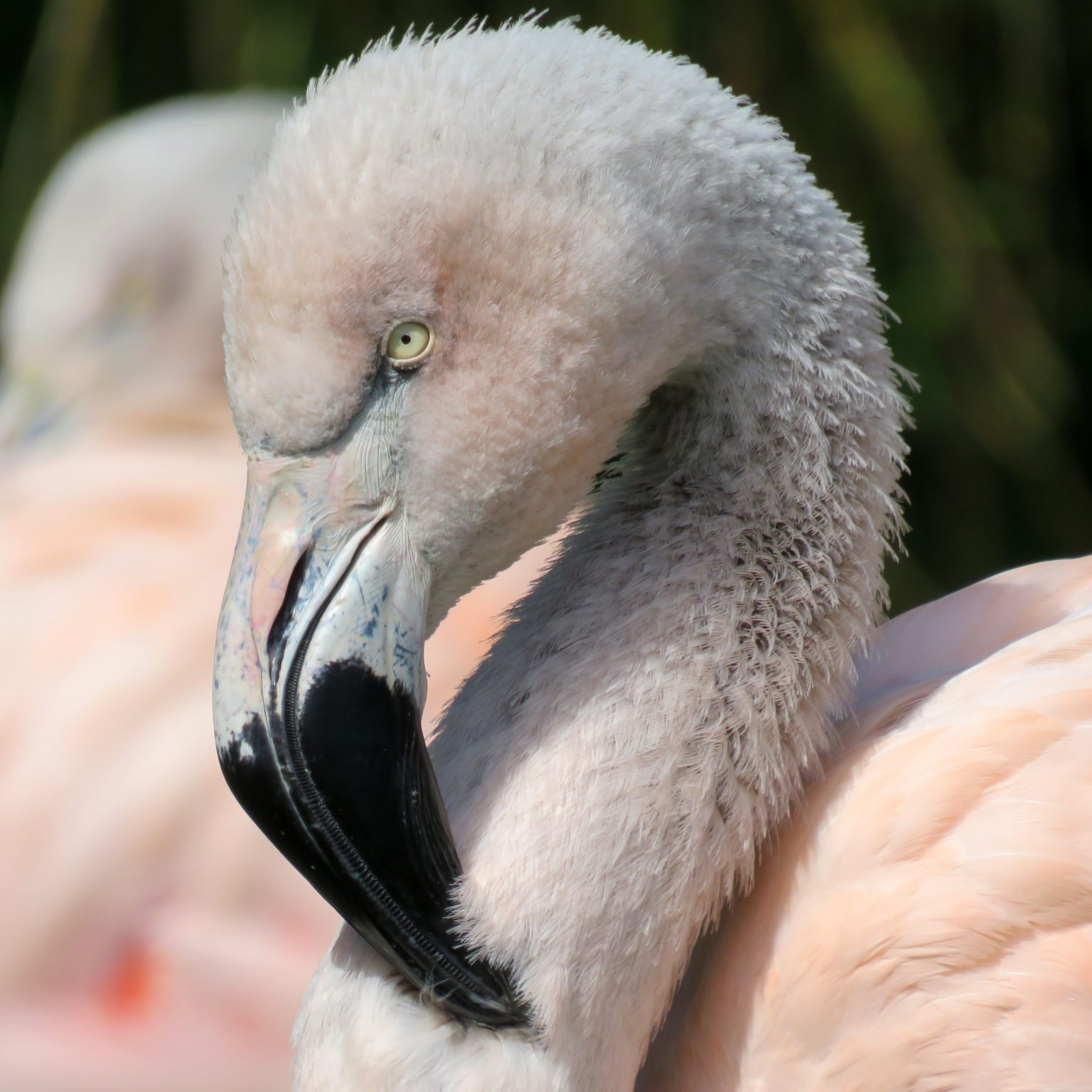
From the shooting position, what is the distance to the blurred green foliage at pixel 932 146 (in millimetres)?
3314

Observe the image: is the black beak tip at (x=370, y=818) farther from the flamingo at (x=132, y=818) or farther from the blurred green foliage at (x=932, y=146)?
the blurred green foliage at (x=932, y=146)

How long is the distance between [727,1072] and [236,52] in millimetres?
3198

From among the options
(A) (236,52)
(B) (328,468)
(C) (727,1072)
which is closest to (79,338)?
(A) (236,52)

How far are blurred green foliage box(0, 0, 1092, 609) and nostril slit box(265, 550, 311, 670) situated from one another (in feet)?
7.97

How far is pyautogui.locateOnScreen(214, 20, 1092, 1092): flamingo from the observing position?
45.3 inches

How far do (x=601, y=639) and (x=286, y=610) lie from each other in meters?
0.29

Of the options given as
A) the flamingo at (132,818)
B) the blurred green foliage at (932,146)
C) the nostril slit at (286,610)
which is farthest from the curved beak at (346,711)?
the blurred green foliage at (932,146)

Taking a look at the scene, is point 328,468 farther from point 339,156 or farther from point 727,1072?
point 727,1072

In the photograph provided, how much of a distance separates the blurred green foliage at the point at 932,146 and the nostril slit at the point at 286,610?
7.97ft

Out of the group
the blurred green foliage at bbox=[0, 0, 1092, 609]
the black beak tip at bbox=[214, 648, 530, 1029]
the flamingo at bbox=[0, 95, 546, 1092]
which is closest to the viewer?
the black beak tip at bbox=[214, 648, 530, 1029]

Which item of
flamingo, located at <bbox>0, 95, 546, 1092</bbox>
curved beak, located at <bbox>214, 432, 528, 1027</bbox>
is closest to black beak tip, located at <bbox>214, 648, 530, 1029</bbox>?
curved beak, located at <bbox>214, 432, 528, 1027</bbox>

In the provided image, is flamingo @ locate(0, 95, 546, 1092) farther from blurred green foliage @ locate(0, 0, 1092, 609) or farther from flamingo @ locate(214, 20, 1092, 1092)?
blurred green foliage @ locate(0, 0, 1092, 609)

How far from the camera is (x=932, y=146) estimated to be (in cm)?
319

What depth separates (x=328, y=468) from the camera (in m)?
1.19
